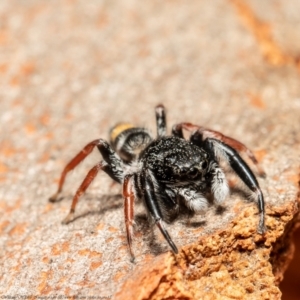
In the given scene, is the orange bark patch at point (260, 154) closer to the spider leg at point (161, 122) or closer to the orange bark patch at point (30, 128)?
the spider leg at point (161, 122)

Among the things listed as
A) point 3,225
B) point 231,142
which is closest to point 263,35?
point 231,142

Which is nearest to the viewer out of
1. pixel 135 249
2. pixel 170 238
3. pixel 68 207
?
pixel 170 238

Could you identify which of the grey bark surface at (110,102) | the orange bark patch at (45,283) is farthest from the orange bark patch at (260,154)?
the orange bark patch at (45,283)

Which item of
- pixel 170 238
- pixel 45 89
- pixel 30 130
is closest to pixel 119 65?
pixel 45 89

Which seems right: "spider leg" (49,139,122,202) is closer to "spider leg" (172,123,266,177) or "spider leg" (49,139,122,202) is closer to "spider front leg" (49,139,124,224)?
"spider front leg" (49,139,124,224)

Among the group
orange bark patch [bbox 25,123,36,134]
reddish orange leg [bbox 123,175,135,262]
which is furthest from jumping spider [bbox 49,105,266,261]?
orange bark patch [bbox 25,123,36,134]

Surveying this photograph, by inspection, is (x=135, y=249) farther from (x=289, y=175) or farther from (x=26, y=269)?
(x=289, y=175)

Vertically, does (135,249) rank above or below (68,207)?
below
